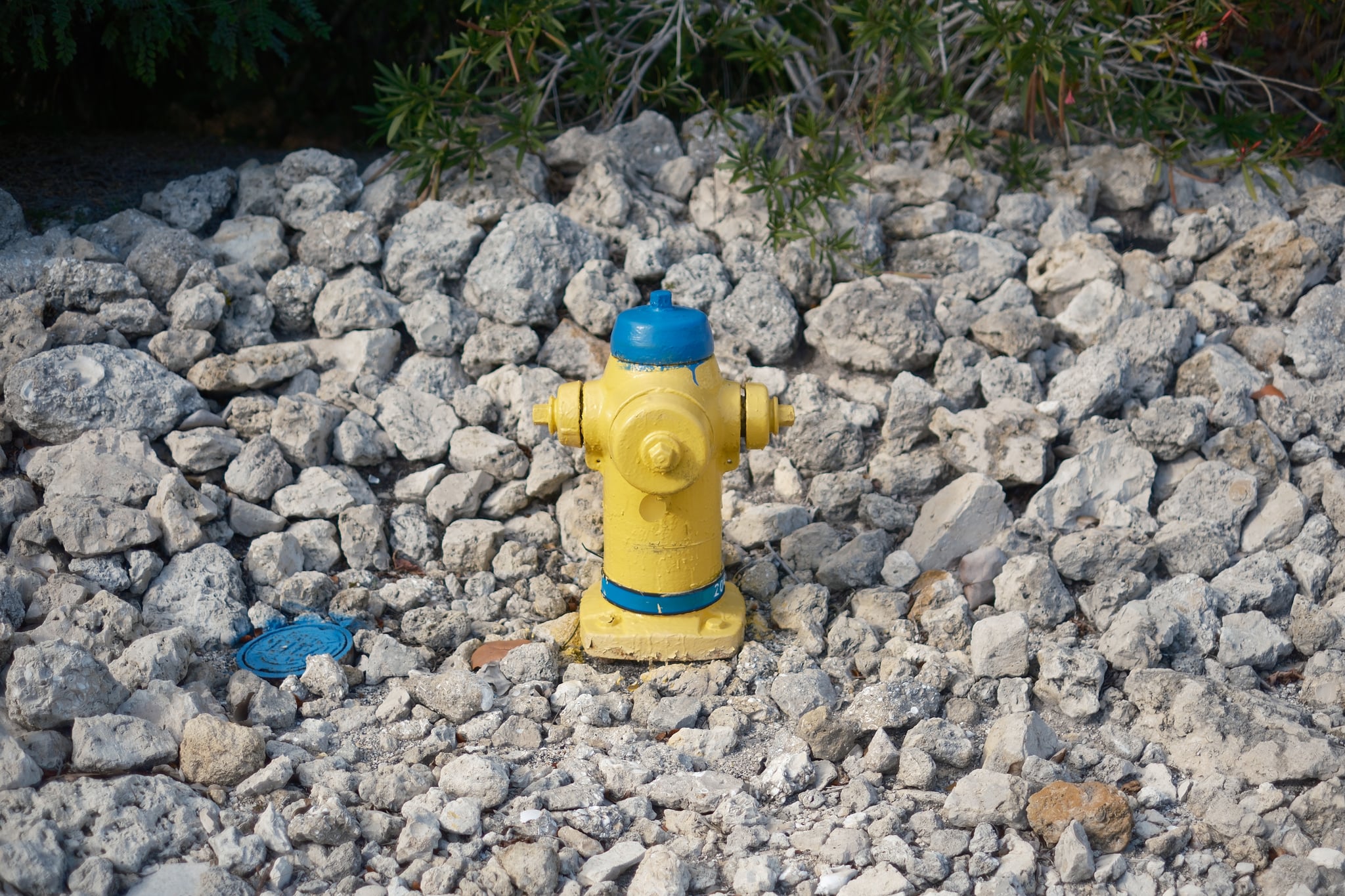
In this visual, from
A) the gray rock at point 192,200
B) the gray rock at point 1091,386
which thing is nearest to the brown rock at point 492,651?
the gray rock at point 1091,386

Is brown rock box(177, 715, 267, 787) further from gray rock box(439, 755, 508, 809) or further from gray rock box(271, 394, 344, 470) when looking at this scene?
gray rock box(271, 394, 344, 470)

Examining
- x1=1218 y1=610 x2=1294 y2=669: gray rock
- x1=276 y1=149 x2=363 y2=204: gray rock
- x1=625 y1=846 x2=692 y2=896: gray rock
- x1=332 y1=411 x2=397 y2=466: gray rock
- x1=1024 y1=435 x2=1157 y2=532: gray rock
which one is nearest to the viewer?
x1=625 y1=846 x2=692 y2=896: gray rock

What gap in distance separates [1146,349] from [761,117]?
167 centimetres

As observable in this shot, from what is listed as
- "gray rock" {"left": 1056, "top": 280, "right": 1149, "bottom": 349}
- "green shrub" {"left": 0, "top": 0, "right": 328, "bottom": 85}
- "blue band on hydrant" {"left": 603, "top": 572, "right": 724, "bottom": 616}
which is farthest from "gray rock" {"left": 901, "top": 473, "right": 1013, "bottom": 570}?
"green shrub" {"left": 0, "top": 0, "right": 328, "bottom": 85}

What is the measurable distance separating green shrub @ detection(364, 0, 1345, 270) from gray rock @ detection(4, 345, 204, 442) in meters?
1.13

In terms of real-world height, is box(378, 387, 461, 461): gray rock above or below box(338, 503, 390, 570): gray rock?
above

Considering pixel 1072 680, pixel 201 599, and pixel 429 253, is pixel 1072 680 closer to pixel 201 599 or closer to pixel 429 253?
pixel 201 599

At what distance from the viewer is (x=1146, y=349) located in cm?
346

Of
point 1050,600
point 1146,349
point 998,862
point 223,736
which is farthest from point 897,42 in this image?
point 223,736

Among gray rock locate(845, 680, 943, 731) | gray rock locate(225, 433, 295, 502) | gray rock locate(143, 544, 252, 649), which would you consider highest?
gray rock locate(225, 433, 295, 502)

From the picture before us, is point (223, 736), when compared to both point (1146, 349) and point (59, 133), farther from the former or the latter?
point (59, 133)

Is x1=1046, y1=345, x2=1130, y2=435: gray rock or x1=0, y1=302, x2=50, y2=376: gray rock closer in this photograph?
x1=0, y1=302, x2=50, y2=376: gray rock

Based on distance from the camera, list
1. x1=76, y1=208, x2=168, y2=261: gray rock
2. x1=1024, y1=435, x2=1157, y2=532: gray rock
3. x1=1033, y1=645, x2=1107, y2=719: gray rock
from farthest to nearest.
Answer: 1. x1=76, y1=208, x2=168, y2=261: gray rock
2. x1=1024, y1=435, x2=1157, y2=532: gray rock
3. x1=1033, y1=645, x2=1107, y2=719: gray rock

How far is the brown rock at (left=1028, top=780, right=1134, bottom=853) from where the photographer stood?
2.21 metres
